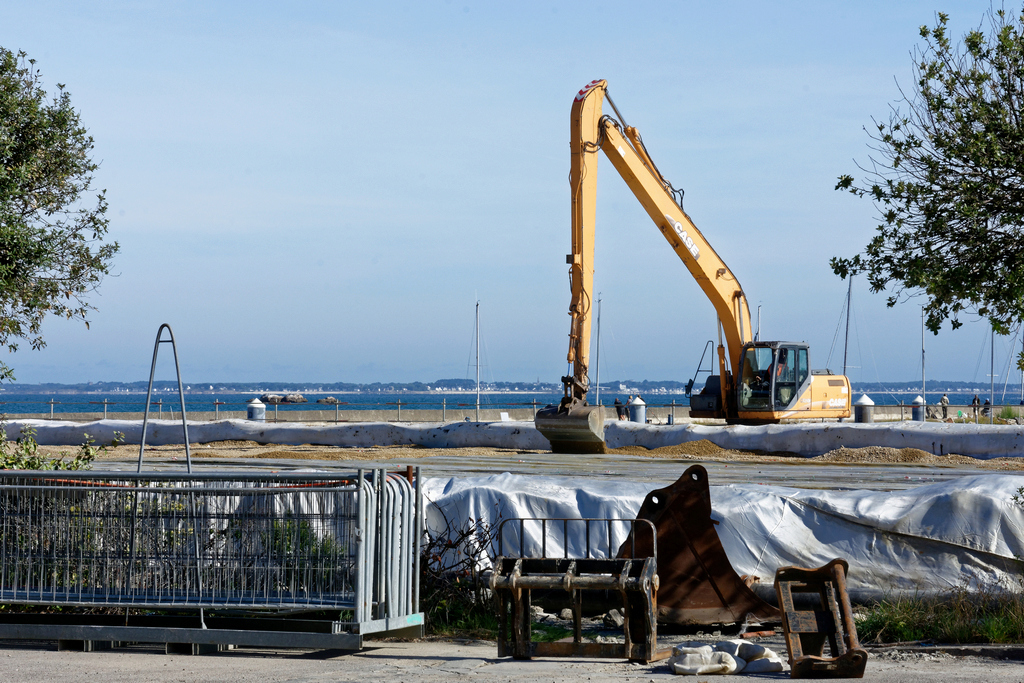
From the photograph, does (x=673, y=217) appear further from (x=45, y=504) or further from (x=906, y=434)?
(x=45, y=504)

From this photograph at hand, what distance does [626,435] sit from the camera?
90.0ft

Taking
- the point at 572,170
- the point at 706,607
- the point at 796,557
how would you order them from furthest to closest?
the point at 572,170 → the point at 796,557 → the point at 706,607

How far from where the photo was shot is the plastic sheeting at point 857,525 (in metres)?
8.42

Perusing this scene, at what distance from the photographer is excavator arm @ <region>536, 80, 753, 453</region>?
22.2 meters

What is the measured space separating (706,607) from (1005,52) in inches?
260

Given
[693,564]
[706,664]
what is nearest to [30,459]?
[693,564]

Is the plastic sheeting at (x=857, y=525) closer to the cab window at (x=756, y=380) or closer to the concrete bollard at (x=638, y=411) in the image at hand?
the cab window at (x=756, y=380)

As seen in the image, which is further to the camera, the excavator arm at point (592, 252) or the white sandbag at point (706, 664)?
the excavator arm at point (592, 252)


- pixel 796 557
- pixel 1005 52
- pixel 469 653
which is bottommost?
pixel 469 653

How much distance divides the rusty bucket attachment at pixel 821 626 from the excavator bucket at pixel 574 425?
48.1ft

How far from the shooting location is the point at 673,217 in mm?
25484

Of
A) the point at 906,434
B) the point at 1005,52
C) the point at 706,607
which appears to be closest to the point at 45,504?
the point at 706,607

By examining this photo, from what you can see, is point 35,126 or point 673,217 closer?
point 35,126

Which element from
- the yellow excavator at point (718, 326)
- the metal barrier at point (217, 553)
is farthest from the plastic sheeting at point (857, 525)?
the yellow excavator at point (718, 326)
